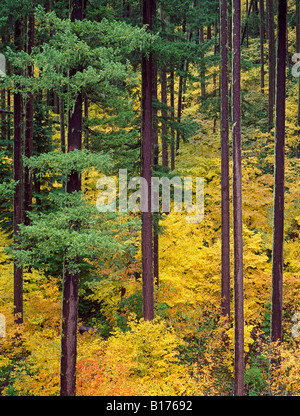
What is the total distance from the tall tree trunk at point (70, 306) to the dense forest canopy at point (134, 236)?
0.04 meters

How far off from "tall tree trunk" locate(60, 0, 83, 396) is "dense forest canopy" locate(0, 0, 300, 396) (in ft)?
0.12

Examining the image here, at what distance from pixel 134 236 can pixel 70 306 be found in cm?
520

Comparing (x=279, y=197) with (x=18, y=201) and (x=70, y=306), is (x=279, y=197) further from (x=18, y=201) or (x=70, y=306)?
(x=18, y=201)

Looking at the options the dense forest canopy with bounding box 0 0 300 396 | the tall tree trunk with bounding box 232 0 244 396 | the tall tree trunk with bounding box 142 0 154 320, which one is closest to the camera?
the dense forest canopy with bounding box 0 0 300 396

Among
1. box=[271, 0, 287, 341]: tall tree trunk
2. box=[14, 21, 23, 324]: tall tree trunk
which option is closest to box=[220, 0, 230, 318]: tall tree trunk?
box=[271, 0, 287, 341]: tall tree trunk

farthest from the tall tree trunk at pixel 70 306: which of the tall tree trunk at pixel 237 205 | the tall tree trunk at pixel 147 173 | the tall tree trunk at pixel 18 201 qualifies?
the tall tree trunk at pixel 18 201

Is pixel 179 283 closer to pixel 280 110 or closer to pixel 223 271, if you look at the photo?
pixel 223 271

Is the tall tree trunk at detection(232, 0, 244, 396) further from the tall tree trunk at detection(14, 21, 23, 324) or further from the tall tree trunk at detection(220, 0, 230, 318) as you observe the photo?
the tall tree trunk at detection(14, 21, 23, 324)

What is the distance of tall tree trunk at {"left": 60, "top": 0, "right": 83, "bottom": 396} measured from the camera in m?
8.43

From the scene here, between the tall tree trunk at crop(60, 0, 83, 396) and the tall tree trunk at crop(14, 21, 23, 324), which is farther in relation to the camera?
the tall tree trunk at crop(14, 21, 23, 324)

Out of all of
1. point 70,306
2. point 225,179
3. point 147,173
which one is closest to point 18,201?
point 147,173

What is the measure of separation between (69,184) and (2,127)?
16.9m

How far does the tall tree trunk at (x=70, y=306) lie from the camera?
27.7 feet
